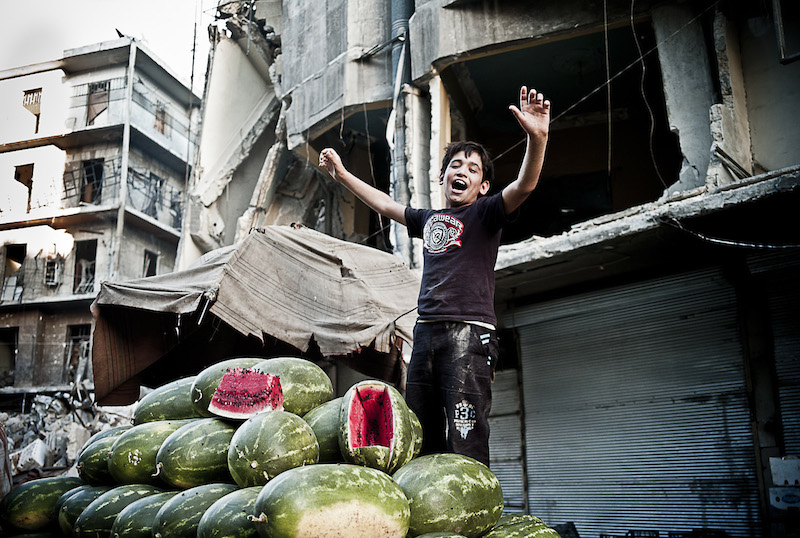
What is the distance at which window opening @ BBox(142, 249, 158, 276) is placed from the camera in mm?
30250

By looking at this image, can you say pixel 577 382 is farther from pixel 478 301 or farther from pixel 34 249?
pixel 34 249

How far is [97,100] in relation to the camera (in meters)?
30.7

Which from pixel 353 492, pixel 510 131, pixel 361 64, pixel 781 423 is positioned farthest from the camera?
pixel 510 131

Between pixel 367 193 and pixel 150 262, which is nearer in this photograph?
pixel 367 193

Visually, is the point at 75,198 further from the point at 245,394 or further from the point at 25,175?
the point at 245,394

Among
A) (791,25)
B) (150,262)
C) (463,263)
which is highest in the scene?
(150,262)

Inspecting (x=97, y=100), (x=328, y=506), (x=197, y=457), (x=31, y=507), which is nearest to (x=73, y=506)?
(x=31, y=507)

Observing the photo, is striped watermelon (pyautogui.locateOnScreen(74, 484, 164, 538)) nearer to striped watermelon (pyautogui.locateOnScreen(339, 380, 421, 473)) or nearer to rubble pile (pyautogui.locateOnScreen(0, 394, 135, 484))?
striped watermelon (pyautogui.locateOnScreen(339, 380, 421, 473))

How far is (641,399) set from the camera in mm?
7367

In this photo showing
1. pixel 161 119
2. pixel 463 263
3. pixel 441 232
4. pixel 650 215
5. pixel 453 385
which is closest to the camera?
pixel 453 385

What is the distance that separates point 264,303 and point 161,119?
30.1 metres

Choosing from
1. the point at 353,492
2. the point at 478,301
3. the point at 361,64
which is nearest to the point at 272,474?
the point at 353,492

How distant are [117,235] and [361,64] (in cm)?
2156

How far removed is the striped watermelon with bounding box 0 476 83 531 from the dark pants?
1895mm
